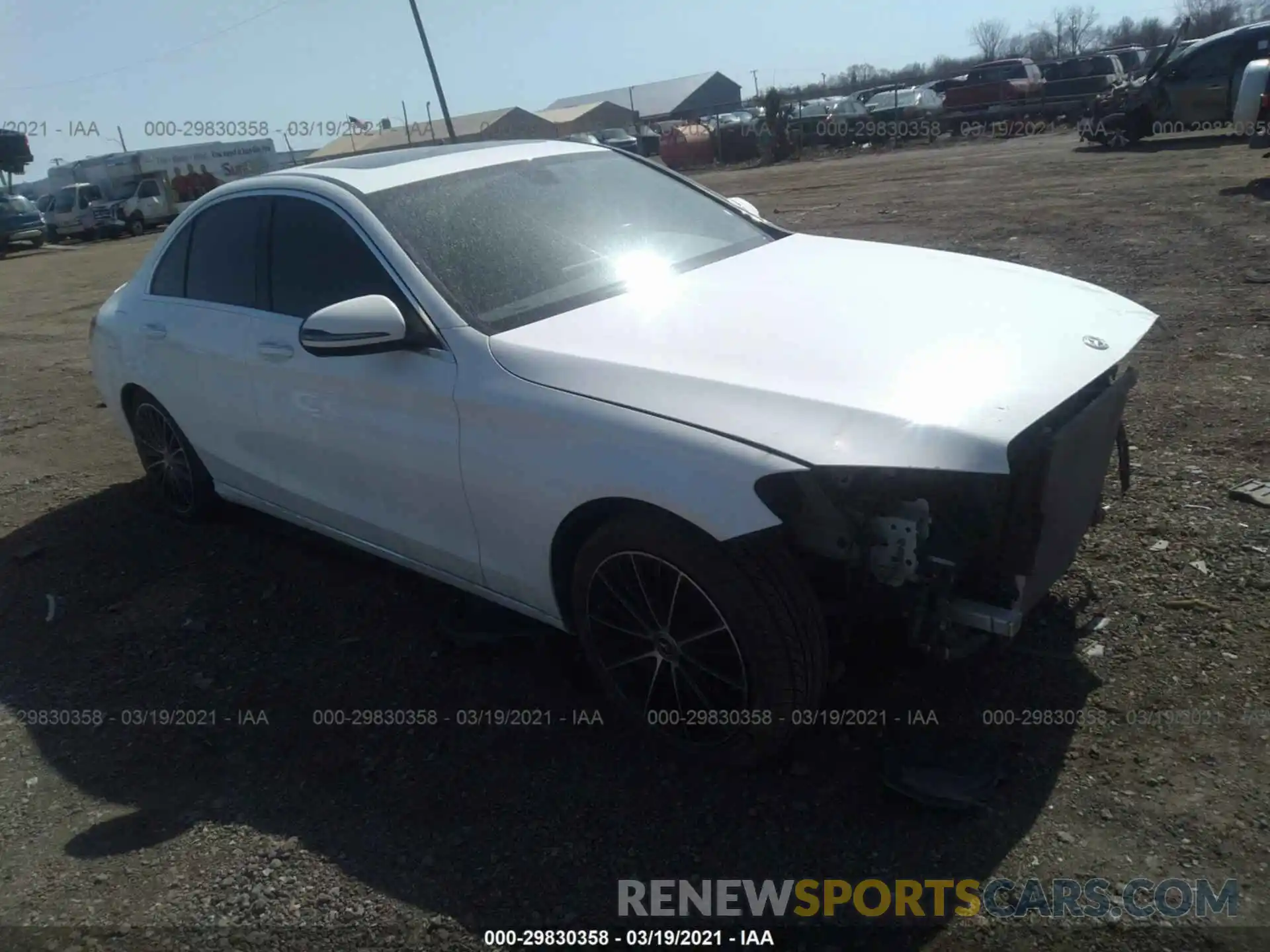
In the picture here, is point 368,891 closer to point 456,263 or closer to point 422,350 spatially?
point 422,350

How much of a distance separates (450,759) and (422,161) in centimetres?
231

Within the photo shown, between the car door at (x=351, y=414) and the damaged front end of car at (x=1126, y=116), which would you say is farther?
the damaged front end of car at (x=1126, y=116)

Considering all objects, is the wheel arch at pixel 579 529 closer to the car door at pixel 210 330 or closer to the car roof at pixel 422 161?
the car roof at pixel 422 161

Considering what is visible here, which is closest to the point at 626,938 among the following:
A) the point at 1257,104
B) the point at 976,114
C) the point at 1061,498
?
the point at 1061,498

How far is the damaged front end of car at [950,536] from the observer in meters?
2.61

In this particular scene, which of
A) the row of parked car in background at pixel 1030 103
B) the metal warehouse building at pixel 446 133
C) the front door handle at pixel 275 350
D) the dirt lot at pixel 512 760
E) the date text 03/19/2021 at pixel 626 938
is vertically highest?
the metal warehouse building at pixel 446 133

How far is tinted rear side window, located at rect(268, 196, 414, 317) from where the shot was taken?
11.6 feet

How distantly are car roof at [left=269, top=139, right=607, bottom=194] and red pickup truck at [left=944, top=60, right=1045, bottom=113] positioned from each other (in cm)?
2641

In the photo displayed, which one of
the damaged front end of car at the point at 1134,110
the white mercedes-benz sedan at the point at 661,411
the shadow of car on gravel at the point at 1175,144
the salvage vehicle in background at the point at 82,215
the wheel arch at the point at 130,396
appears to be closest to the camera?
the white mercedes-benz sedan at the point at 661,411

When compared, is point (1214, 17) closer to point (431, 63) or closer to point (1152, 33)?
point (1152, 33)

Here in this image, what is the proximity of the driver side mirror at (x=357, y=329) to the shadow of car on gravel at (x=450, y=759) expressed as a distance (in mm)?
1235

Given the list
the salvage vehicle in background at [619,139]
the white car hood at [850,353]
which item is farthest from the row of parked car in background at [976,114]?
the white car hood at [850,353]

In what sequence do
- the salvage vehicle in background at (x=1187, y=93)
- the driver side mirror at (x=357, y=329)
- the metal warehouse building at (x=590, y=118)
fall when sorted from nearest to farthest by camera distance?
1. the driver side mirror at (x=357, y=329)
2. the salvage vehicle in background at (x=1187, y=93)
3. the metal warehouse building at (x=590, y=118)

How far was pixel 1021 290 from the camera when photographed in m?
3.36
